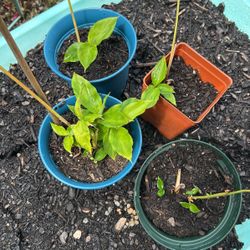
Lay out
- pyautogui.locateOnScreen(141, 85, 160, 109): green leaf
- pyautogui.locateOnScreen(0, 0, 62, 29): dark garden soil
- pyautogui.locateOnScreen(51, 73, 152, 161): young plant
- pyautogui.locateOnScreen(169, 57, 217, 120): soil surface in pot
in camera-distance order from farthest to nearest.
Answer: pyautogui.locateOnScreen(0, 0, 62, 29): dark garden soil < pyautogui.locateOnScreen(169, 57, 217, 120): soil surface in pot < pyautogui.locateOnScreen(141, 85, 160, 109): green leaf < pyautogui.locateOnScreen(51, 73, 152, 161): young plant

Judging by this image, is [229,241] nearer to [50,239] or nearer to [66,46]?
[50,239]

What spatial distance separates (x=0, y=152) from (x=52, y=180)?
20 centimetres

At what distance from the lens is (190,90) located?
1047 mm

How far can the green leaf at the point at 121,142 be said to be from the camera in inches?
33.2

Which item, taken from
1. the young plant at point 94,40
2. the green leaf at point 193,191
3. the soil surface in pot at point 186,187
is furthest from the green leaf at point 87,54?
the green leaf at point 193,191

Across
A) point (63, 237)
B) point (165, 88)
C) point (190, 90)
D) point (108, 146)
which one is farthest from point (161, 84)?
point (63, 237)

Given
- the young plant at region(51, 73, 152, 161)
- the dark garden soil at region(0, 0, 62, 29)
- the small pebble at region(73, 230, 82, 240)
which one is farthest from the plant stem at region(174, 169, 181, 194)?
the dark garden soil at region(0, 0, 62, 29)

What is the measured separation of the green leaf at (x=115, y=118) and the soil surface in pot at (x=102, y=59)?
0.81 feet

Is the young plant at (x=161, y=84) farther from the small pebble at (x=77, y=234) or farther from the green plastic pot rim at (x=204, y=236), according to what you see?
the small pebble at (x=77, y=234)

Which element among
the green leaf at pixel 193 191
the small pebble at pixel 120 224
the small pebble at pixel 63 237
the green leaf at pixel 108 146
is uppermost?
the green leaf at pixel 108 146

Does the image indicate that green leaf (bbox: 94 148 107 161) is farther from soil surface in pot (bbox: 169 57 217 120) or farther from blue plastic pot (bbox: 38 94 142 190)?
soil surface in pot (bbox: 169 57 217 120)

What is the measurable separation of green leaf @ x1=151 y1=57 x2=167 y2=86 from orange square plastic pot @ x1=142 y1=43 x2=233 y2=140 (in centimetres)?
4

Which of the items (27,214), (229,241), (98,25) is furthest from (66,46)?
(229,241)

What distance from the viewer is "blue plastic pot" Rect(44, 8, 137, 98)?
1.04m
